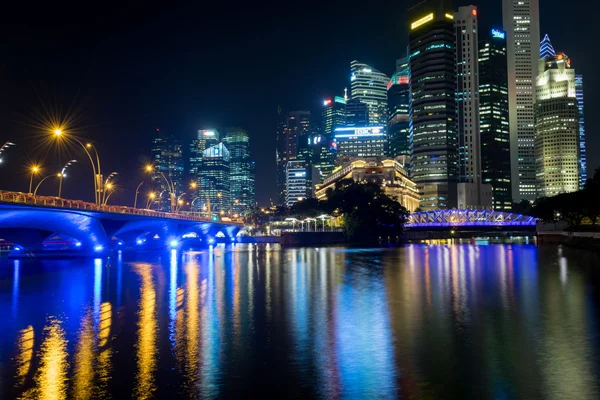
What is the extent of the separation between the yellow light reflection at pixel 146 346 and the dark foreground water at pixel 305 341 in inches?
2.2

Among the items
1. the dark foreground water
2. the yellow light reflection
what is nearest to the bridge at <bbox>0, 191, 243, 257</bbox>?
the dark foreground water

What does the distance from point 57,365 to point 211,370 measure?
4.97 metres

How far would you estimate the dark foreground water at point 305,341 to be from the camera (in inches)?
589

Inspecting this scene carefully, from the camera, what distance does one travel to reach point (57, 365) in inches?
682

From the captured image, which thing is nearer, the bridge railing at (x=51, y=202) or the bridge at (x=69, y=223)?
the bridge railing at (x=51, y=202)

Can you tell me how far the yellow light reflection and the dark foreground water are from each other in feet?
0.18

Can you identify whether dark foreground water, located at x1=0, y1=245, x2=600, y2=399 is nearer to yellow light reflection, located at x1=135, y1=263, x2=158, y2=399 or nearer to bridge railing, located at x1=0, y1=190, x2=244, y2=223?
yellow light reflection, located at x1=135, y1=263, x2=158, y2=399

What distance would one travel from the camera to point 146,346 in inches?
787

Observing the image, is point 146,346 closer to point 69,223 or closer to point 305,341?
point 305,341

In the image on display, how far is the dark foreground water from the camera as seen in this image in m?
15.0

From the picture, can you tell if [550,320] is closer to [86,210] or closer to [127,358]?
[127,358]

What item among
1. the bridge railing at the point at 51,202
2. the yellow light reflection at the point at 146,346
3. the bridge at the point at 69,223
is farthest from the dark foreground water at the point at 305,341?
the bridge at the point at 69,223

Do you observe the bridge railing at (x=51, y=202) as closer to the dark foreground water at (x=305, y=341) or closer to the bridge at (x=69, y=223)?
the bridge at (x=69, y=223)

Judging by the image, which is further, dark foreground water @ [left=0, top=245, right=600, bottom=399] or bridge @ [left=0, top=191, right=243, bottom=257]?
bridge @ [left=0, top=191, right=243, bottom=257]
